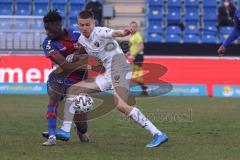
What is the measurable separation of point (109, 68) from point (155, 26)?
689 inches

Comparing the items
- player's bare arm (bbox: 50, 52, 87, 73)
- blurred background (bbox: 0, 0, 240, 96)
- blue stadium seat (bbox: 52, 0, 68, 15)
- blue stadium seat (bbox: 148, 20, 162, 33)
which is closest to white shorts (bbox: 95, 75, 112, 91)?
player's bare arm (bbox: 50, 52, 87, 73)

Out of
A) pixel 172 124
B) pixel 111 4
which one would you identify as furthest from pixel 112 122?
pixel 111 4

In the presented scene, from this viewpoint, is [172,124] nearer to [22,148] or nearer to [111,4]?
[22,148]

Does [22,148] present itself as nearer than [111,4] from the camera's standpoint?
Yes

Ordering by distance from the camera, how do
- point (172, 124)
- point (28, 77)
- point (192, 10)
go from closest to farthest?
point (172, 124) → point (28, 77) → point (192, 10)

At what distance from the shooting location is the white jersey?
378 inches

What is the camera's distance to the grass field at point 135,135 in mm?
8781

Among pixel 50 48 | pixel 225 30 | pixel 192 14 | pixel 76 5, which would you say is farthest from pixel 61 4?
pixel 50 48

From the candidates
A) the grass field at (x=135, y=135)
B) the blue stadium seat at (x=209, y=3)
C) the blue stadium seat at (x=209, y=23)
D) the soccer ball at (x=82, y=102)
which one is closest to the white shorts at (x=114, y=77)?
the soccer ball at (x=82, y=102)

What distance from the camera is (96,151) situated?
915 cm

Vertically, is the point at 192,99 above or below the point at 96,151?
below

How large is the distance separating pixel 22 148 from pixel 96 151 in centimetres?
113

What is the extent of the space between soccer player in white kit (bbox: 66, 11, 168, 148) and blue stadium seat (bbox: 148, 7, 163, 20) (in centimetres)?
1771

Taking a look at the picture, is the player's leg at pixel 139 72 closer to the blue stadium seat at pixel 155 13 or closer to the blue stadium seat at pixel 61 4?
the blue stadium seat at pixel 155 13
